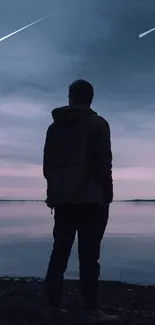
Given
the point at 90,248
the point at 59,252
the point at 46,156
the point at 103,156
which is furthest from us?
the point at 46,156

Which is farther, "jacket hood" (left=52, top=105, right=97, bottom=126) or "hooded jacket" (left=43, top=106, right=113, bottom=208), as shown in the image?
"jacket hood" (left=52, top=105, right=97, bottom=126)

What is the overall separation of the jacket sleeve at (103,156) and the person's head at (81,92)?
419mm

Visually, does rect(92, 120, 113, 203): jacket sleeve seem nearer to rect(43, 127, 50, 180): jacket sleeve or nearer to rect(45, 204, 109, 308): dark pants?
rect(45, 204, 109, 308): dark pants

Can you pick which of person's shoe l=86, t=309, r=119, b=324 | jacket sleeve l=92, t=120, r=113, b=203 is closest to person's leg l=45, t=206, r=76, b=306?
person's shoe l=86, t=309, r=119, b=324

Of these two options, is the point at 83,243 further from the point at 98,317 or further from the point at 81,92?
the point at 81,92

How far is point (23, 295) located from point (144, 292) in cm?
194

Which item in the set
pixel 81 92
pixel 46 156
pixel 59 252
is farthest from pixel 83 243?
pixel 81 92

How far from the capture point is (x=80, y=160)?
17.7ft

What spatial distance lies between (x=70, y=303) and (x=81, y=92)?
273cm

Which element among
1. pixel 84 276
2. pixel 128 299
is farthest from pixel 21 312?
pixel 128 299

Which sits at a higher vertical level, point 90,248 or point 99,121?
point 99,121

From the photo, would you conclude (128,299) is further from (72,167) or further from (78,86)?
(78,86)

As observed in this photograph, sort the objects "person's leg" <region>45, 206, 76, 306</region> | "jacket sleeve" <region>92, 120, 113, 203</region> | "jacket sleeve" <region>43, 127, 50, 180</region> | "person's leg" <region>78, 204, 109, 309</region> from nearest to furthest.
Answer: "jacket sleeve" <region>92, 120, 113, 203</region> < "person's leg" <region>78, 204, 109, 309</region> < "person's leg" <region>45, 206, 76, 306</region> < "jacket sleeve" <region>43, 127, 50, 180</region>

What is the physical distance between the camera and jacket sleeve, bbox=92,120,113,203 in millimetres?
5336
